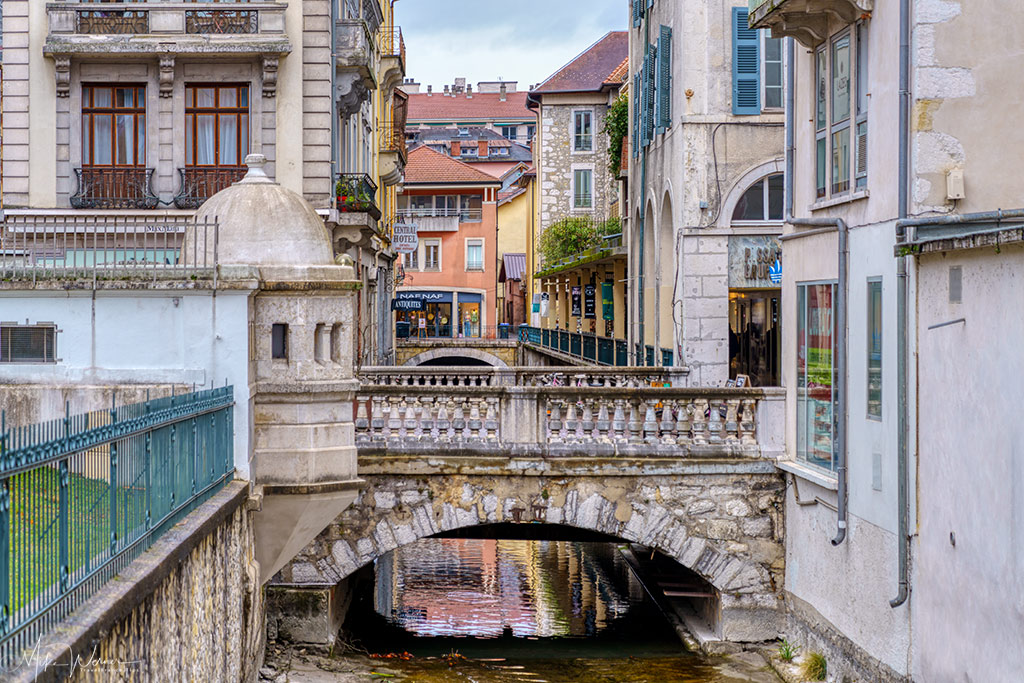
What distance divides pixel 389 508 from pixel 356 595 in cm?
469

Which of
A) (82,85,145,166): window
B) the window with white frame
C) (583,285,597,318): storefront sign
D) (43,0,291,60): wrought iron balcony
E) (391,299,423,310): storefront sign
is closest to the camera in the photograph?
the window with white frame

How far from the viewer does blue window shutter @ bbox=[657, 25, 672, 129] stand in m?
24.0

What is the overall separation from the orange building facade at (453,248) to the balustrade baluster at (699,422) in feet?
191

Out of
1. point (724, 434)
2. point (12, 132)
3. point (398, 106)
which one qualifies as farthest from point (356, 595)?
point (398, 106)

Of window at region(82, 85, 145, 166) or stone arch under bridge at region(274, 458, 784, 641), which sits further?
window at region(82, 85, 145, 166)

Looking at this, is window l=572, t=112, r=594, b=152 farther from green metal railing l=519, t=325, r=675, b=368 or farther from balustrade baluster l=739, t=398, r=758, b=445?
balustrade baluster l=739, t=398, r=758, b=445

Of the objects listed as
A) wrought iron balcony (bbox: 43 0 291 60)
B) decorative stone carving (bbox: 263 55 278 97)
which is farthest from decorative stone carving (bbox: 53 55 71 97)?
decorative stone carving (bbox: 263 55 278 97)

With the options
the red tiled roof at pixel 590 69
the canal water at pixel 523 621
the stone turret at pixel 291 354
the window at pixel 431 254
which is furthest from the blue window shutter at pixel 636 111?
the window at pixel 431 254

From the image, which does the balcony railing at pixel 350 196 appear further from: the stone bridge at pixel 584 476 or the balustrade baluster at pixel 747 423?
the balustrade baluster at pixel 747 423

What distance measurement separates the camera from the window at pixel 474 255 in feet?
252

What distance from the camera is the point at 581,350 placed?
37.6 metres

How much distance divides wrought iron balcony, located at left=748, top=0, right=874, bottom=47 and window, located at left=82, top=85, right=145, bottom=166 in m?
15.1

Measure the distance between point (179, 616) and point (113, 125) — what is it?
20077mm

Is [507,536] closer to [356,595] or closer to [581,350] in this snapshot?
[356,595]
